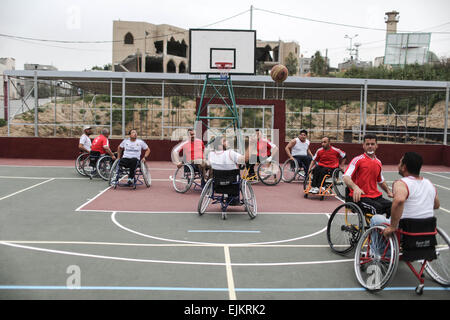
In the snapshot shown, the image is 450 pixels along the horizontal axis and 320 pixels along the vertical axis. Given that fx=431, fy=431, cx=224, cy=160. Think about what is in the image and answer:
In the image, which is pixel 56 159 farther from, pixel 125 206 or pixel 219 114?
pixel 219 114

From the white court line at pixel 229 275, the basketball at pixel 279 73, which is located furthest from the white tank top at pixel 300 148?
the white court line at pixel 229 275

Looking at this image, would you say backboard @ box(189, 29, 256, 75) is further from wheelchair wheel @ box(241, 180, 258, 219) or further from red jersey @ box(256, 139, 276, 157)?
wheelchair wheel @ box(241, 180, 258, 219)

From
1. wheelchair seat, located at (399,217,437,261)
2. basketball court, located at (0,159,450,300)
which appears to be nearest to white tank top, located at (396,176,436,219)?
wheelchair seat, located at (399,217,437,261)

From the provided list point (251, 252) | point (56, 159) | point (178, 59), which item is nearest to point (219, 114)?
point (178, 59)

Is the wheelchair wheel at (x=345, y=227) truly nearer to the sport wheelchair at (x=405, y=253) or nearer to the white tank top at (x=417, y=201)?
the sport wheelchair at (x=405, y=253)

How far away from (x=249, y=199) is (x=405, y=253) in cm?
405

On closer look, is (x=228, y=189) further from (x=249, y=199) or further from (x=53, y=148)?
(x=53, y=148)

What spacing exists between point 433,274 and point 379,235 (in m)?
0.79

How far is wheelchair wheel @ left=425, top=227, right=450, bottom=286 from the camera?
15.0ft

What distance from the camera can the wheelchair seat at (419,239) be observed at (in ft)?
14.4

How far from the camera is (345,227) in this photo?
223 inches

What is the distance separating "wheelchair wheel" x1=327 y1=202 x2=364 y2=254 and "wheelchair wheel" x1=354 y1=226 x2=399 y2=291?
0.52 m

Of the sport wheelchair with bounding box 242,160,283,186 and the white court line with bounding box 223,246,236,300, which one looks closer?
the white court line with bounding box 223,246,236,300

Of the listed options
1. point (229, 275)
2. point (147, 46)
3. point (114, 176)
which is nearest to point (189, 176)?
point (114, 176)
